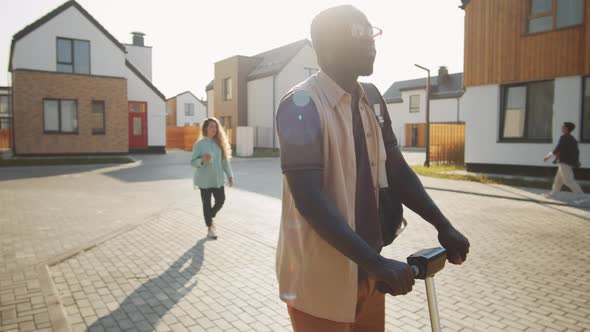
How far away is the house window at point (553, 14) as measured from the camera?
1400cm

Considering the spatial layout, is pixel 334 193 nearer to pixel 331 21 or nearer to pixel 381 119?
pixel 381 119

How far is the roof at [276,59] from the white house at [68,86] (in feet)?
34.4

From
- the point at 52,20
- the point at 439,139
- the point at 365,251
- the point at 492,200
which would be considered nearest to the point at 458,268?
the point at 365,251

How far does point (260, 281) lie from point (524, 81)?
45.8 feet

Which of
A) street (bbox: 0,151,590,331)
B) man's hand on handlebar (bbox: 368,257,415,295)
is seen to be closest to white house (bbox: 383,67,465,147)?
street (bbox: 0,151,590,331)

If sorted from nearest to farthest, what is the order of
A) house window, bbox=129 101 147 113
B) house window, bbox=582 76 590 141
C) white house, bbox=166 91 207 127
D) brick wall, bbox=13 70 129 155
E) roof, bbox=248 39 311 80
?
house window, bbox=582 76 590 141 < brick wall, bbox=13 70 129 155 < house window, bbox=129 101 147 113 < roof, bbox=248 39 311 80 < white house, bbox=166 91 207 127

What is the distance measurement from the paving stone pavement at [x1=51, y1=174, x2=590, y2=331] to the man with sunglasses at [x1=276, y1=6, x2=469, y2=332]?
225 cm

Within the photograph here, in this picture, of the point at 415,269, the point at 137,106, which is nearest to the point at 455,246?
the point at 415,269

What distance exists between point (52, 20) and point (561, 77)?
81.9ft

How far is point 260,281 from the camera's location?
4.86 meters

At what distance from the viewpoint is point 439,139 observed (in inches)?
837

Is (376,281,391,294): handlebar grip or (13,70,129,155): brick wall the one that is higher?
(13,70,129,155): brick wall

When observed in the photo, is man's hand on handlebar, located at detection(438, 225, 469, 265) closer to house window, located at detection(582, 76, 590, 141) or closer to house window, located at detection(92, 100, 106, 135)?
house window, located at detection(582, 76, 590, 141)

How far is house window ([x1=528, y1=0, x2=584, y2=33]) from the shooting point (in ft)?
45.9
